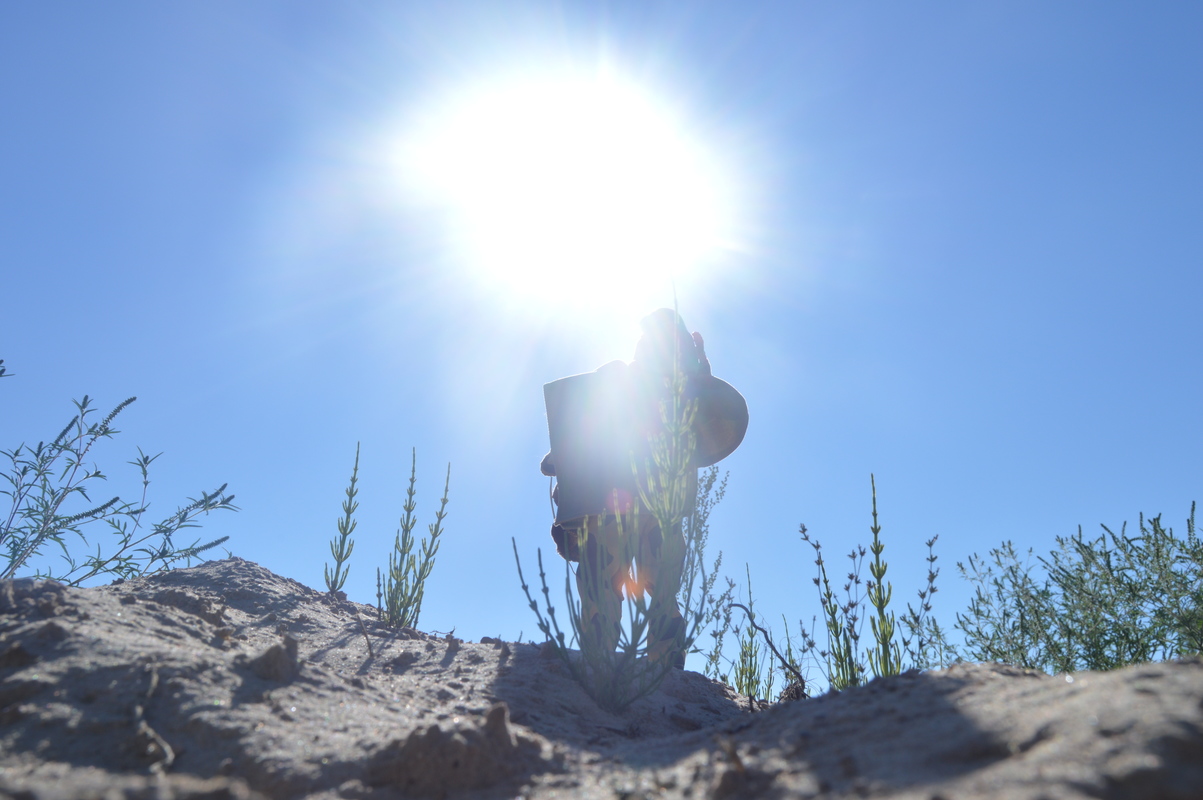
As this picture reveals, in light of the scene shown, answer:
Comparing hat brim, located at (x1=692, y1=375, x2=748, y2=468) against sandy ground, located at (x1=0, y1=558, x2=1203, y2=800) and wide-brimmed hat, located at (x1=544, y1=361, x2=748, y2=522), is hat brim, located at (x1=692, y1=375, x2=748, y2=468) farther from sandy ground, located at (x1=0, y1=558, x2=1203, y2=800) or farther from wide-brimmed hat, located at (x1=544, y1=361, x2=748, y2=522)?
sandy ground, located at (x1=0, y1=558, x2=1203, y2=800)

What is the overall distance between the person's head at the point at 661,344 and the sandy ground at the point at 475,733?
92.5 inches

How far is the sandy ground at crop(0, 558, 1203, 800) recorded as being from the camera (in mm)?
1311

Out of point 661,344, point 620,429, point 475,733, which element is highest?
point 661,344

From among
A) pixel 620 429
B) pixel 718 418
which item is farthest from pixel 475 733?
pixel 718 418

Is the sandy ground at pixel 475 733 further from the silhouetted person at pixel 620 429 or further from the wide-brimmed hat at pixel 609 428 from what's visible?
the wide-brimmed hat at pixel 609 428

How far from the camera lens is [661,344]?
459cm

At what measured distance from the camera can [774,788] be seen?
1.53m

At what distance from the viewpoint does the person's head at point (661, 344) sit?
452 cm

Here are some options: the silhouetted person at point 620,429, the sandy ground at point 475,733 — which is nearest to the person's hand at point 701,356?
the silhouetted person at point 620,429

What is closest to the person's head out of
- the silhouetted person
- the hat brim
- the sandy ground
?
the silhouetted person

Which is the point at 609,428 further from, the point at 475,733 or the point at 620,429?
the point at 475,733

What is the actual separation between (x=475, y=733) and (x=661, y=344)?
10.2 feet

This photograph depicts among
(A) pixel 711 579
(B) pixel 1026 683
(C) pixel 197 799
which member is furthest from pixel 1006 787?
(A) pixel 711 579

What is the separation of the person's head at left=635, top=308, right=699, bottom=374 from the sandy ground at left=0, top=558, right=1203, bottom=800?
2350 mm
